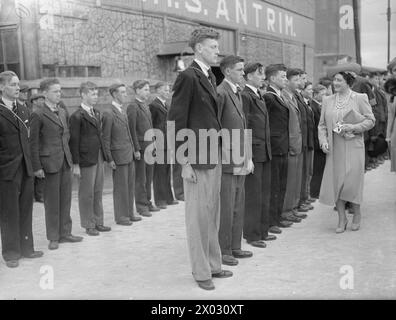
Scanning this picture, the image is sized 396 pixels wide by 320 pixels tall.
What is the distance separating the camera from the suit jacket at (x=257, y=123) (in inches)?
231

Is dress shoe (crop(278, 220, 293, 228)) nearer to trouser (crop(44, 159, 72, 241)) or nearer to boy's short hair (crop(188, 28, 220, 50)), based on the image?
trouser (crop(44, 159, 72, 241))

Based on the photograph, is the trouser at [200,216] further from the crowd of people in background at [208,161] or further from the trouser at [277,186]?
the trouser at [277,186]

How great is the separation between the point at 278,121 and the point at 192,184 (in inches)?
93.4

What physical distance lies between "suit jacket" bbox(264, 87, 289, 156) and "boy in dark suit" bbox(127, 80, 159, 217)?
209cm

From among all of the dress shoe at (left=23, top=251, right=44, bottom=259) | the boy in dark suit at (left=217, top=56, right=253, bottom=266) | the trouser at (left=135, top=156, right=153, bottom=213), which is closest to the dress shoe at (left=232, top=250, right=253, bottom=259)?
the boy in dark suit at (left=217, top=56, right=253, bottom=266)

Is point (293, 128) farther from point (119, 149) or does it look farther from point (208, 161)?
point (208, 161)

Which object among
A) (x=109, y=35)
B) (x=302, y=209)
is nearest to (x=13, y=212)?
(x=302, y=209)

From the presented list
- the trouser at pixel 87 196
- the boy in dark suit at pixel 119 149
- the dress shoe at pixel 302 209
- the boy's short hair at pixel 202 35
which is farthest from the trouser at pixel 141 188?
the boy's short hair at pixel 202 35

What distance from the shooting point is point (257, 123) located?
5898 millimetres

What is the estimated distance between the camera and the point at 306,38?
24.0 meters

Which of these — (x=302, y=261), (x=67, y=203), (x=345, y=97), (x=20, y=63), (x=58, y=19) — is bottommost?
(x=302, y=261)
